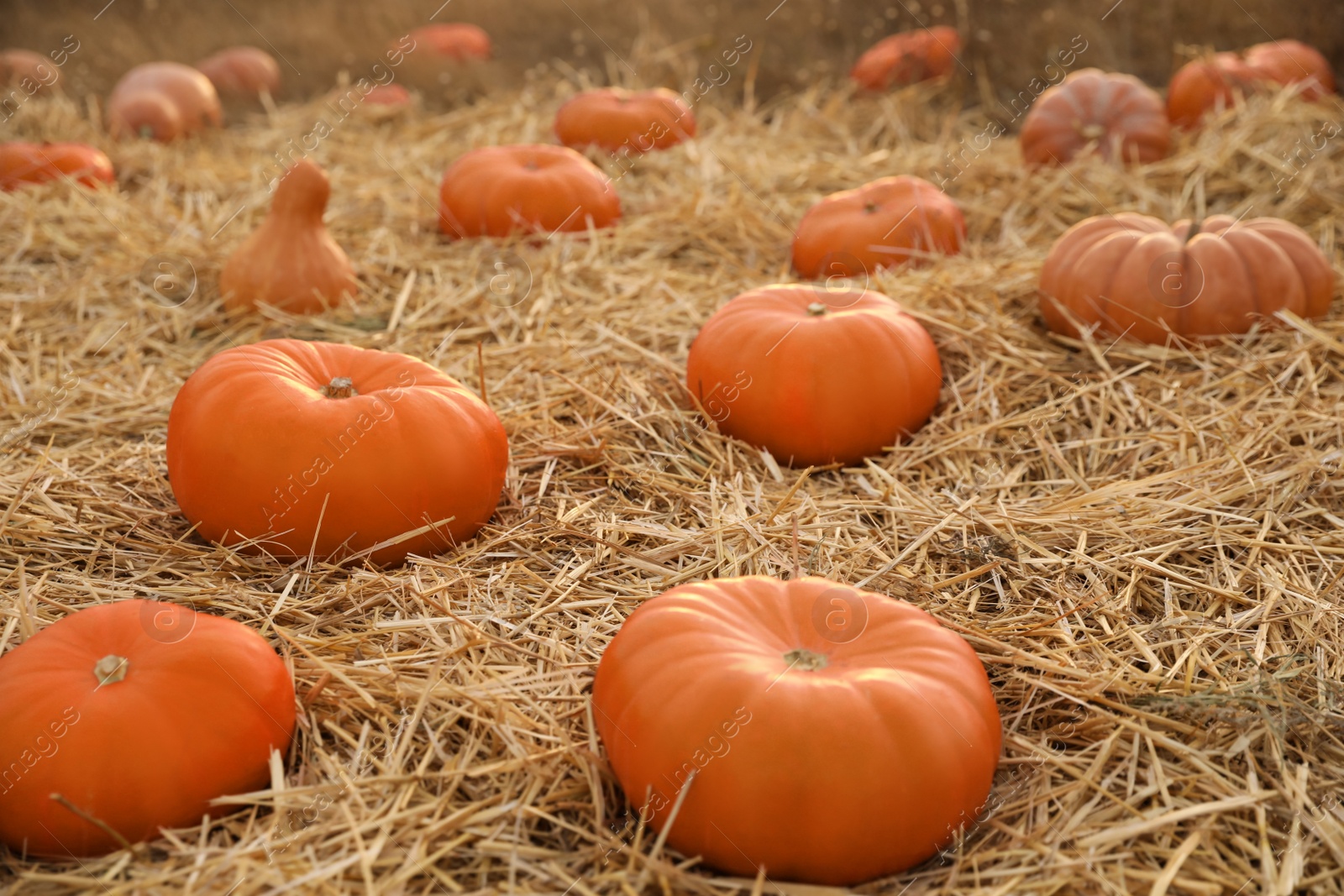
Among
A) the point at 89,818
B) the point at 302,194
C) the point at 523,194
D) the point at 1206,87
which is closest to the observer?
the point at 89,818

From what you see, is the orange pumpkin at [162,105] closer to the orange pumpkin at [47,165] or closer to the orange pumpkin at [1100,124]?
the orange pumpkin at [47,165]

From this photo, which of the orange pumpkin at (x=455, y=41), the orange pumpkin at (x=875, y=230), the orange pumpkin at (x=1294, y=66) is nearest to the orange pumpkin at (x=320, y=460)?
the orange pumpkin at (x=875, y=230)

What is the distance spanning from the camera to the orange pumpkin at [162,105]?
268 inches

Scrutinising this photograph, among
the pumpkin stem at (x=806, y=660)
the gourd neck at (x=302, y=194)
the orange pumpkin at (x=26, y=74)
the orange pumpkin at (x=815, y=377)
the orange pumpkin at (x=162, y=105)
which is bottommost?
the orange pumpkin at (x=815, y=377)

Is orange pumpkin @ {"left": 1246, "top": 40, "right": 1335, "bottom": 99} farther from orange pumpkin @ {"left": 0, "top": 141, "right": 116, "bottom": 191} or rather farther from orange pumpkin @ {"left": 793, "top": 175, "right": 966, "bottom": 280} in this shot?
orange pumpkin @ {"left": 0, "top": 141, "right": 116, "bottom": 191}

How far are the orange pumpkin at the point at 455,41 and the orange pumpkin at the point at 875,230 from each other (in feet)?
16.0

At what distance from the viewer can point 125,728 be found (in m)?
1.75

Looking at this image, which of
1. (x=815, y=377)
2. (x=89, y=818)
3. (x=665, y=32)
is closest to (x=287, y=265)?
(x=815, y=377)

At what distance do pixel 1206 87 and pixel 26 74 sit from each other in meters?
7.60

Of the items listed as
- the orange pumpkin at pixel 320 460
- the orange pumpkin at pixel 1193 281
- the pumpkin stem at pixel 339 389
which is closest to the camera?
the orange pumpkin at pixel 320 460

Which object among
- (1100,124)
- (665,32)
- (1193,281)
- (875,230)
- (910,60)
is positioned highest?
(665,32)

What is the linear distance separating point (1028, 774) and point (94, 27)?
32.9 ft

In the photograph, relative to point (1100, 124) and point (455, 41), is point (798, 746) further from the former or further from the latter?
point (455, 41)

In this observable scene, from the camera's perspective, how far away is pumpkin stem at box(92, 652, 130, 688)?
179 cm
